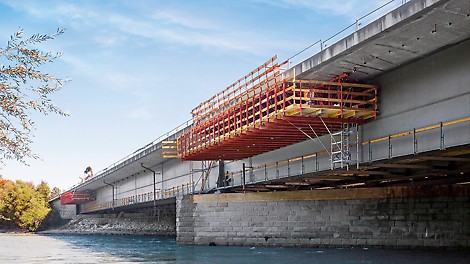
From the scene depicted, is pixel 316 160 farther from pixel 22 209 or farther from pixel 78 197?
pixel 22 209

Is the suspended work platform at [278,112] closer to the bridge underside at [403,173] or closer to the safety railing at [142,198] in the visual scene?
the bridge underside at [403,173]

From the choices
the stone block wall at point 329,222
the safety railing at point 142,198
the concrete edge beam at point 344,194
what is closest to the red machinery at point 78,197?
the safety railing at point 142,198

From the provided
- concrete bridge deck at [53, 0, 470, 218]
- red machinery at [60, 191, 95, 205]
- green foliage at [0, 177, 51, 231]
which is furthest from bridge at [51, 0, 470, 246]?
green foliage at [0, 177, 51, 231]

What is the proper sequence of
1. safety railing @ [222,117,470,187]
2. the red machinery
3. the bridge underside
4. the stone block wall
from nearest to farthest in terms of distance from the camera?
safety railing @ [222,117,470,187]
the bridge underside
the stone block wall
the red machinery

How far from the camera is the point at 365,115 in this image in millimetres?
26953

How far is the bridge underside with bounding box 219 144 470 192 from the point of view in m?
24.0

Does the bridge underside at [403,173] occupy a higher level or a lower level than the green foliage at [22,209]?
higher

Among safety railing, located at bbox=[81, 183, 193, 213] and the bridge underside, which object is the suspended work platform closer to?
the bridge underside

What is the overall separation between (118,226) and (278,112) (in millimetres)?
67791

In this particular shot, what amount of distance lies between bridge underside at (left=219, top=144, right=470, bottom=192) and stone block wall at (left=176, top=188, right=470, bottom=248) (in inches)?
36.9

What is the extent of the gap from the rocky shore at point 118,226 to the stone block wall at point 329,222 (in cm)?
3067

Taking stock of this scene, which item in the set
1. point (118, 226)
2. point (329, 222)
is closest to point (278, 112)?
point (329, 222)

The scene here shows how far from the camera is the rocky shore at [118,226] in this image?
253ft

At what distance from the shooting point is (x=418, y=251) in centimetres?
3161
